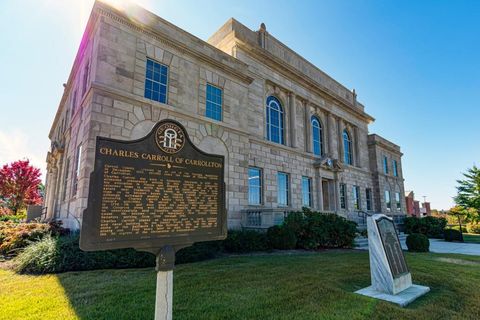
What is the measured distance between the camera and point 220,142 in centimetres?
1416

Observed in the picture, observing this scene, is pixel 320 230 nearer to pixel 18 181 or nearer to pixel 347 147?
pixel 347 147

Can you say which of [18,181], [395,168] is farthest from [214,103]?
[18,181]

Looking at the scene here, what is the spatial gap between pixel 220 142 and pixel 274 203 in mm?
5757

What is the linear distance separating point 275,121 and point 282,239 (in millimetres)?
10210

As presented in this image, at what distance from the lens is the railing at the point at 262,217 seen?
524 inches

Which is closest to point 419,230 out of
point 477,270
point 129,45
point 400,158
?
point 400,158

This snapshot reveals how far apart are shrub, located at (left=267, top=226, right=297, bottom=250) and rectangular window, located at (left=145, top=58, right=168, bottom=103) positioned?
315 inches

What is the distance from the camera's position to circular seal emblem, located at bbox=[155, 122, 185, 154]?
3559mm

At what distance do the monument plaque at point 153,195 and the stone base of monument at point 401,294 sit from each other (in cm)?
373

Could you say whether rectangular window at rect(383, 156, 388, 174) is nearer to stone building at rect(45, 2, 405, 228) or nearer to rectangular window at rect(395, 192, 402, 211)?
rectangular window at rect(395, 192, 402, 211)

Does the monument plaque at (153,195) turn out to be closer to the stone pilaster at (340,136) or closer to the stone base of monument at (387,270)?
the stone base of monument at (387,270)

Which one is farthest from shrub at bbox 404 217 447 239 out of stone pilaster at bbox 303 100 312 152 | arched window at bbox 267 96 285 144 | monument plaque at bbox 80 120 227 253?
monument plaque at bbox 80 120 227 253

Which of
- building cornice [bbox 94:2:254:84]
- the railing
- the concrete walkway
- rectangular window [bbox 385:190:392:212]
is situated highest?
building cornice [bbox 94:2:254:84]

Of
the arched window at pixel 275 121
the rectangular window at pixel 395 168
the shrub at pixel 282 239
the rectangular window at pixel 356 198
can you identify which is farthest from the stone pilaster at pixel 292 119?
the rectangular window at pixel 395 168
